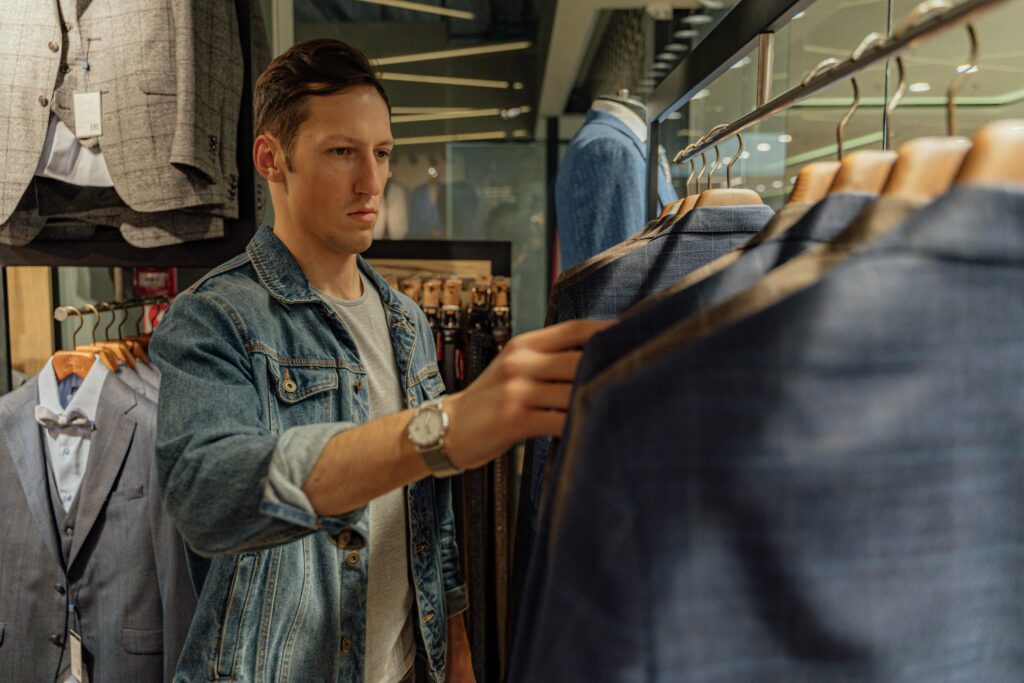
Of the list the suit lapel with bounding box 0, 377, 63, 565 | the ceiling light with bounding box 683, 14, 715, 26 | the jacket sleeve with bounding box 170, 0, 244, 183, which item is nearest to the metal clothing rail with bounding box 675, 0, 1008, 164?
the jacket sleeve with bounding box 170, 0, 244, 183

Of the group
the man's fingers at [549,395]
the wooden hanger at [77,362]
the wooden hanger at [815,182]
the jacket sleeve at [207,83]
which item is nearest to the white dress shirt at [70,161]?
the jacket sleeve at [207,83]

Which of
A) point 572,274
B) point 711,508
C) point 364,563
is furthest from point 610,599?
point 364,563

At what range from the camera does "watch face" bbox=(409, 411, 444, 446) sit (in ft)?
2.04

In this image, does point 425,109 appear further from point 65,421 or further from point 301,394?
point 301,394

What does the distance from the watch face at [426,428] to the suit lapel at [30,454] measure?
3.46 feet

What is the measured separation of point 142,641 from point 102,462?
333 millimetres

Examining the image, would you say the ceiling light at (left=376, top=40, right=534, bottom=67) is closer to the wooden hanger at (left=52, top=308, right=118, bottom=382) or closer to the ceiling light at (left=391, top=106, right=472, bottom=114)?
the ceiling light at (left=391, top=106, right=472, bottom=114)

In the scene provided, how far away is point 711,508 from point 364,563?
2.36ft

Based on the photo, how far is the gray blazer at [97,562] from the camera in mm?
1284

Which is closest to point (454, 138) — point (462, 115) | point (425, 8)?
point (462, 115)

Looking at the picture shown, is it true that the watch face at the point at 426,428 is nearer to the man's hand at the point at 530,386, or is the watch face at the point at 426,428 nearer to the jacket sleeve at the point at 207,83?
the man's hand at the point at 530,386

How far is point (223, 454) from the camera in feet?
2.37

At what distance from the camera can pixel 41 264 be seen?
5.16 feet

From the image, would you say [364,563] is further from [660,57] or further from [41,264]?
[660,57]
